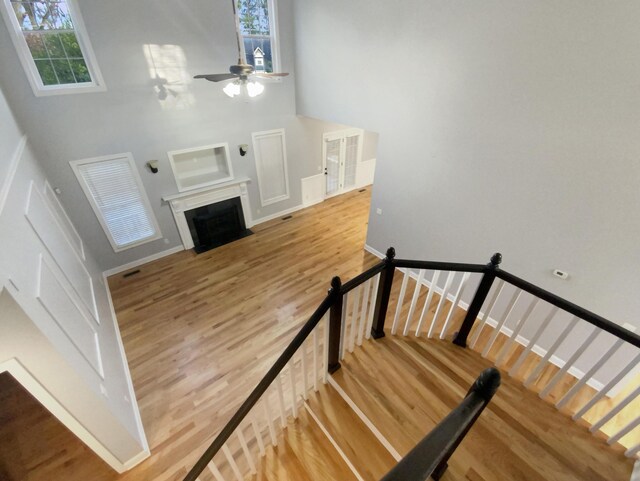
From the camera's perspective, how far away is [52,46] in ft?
13.0

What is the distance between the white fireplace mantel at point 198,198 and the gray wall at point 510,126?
3022 millimetres

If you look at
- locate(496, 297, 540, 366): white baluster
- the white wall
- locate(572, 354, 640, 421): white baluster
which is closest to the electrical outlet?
locate(496, 297, 540, 366): white baluster

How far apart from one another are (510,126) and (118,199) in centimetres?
620

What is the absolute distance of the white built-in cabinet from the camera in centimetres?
762

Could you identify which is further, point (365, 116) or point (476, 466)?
point (365, 116)

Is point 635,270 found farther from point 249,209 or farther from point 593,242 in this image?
point 249,209

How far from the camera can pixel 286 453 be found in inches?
84.0

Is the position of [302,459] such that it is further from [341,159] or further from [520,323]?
[341,159]

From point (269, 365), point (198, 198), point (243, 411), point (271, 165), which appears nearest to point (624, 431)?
point (243, 411)

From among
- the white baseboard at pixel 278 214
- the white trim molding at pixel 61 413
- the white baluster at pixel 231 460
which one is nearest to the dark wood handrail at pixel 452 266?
the white baluster at pixel 231 460

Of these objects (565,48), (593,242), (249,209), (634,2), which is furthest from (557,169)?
(249,209)

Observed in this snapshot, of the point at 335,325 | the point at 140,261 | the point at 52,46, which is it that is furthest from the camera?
the point at 140,261

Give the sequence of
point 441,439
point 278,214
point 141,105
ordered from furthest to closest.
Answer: point 278,214, point 141,105, point 441,439

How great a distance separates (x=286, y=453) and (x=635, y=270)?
3.71 metres
